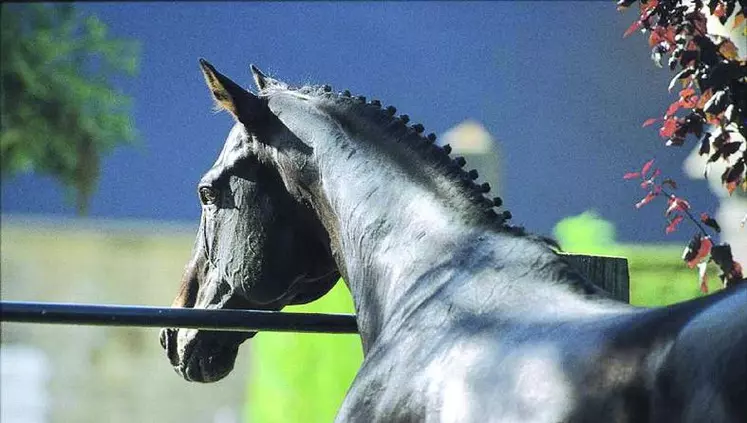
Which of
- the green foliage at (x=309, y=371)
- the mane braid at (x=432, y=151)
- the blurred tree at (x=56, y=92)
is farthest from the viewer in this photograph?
the blurred tree at (x=56, y=92)

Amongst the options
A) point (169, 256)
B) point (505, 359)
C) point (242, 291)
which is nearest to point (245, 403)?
point (169, 256)

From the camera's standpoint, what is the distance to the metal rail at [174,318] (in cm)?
213

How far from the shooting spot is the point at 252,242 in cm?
248

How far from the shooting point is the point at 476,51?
12219 mm

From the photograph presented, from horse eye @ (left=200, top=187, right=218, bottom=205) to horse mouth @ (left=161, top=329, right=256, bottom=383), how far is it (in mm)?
310

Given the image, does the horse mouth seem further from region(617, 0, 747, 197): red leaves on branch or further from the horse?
region(617, 0, 747, 197): red leaves on branch

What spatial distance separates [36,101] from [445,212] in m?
14.6

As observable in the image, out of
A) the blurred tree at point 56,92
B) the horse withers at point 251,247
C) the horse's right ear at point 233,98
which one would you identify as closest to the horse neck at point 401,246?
the horse withers at point 251,247

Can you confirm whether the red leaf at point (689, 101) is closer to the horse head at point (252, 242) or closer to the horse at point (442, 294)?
the horse at point (442, 294)

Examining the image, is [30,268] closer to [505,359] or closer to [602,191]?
[602,191]

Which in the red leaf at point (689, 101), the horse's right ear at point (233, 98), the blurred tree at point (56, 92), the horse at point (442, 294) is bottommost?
the horse at point (442, 294)

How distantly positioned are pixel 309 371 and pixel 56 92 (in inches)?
395

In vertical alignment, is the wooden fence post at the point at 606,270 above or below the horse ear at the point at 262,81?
below

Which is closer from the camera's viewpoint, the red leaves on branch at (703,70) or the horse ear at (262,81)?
the red leaves on branch at (703,70)
